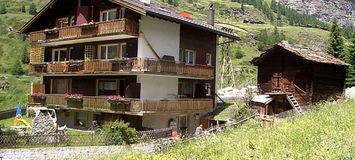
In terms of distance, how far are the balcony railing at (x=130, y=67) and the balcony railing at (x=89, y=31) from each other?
1.88m

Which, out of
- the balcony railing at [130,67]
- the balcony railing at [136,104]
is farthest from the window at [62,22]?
the balcony railing at [136,104]

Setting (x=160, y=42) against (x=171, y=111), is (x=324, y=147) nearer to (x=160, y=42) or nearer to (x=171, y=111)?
(x=171, y=111)

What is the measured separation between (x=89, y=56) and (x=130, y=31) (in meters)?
5.88

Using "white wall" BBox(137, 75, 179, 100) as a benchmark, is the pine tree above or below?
above

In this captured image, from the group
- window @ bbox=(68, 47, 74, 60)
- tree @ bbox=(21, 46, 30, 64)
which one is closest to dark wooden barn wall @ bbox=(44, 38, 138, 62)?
window @ bbox=(68, 47, 74, 60)

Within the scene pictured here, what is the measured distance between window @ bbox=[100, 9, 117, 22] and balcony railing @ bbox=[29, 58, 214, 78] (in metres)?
3.52

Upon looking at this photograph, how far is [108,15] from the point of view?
31.8 metres

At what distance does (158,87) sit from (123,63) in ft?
11.1

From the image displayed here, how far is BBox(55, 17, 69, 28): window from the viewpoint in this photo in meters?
35.7

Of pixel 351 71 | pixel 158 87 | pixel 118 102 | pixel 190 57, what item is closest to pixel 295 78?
pixel 190 57

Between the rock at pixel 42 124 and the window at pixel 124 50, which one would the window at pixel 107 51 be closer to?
the window at pixel 124 50

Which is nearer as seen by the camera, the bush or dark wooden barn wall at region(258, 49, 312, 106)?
the bush

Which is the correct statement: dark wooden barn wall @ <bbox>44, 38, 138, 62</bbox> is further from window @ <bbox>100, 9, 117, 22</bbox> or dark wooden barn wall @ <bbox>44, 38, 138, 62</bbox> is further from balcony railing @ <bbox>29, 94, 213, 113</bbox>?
balcony railing @ <bbox>29, 94, 213, 113</bbox>

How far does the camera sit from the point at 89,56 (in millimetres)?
33094
